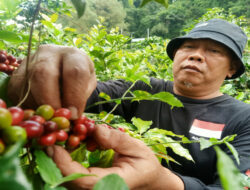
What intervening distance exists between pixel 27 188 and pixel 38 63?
0.37m

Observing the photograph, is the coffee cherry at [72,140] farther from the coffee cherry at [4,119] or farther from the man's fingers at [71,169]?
the coffee cherry at [4,119]

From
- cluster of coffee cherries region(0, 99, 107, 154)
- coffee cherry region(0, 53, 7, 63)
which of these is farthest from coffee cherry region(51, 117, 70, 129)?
coffee cherry region(0, 53, 7, 63)

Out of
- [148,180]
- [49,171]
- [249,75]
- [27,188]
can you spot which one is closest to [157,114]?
[148,180]

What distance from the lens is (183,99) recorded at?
1.47 metres

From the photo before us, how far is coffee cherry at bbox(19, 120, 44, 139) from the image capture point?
0.37 metres

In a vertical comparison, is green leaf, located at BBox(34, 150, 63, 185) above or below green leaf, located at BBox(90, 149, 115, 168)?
above

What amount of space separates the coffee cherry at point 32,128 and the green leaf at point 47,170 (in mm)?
42

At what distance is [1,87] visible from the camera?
521 millimetres

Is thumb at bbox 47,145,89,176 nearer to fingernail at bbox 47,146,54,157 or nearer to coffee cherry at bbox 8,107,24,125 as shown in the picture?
fingernail at bbox 47,146,54,157

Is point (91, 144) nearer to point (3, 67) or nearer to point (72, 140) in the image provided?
point (72, 140)

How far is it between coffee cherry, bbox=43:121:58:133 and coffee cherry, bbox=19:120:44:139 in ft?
0.11

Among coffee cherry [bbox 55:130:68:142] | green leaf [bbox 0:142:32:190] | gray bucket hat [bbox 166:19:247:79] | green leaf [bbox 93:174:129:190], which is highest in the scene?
gray bucket hat [bbox 166:19:247:79]

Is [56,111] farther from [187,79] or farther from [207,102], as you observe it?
[207,102]

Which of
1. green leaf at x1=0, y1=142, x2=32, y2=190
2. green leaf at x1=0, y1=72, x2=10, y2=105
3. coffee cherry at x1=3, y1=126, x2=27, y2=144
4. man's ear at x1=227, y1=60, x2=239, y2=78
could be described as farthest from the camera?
man's ear at x1=227, y1=60, x2=239, y2=78
